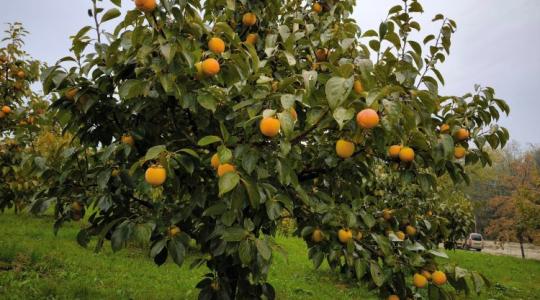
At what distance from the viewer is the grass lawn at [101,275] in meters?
4.77

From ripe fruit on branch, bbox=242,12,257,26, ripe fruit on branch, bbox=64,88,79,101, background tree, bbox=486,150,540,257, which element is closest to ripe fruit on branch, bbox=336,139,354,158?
ripe fruit on branch, bbox=242,12,257,26

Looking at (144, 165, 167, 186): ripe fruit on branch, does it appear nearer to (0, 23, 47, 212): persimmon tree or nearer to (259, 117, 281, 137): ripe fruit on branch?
(259, 117, 281, 137): ripe fruit on branch

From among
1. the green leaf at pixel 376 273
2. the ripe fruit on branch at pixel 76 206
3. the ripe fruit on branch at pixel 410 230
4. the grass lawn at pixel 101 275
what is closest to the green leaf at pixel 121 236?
the ripe fruit on branch at pixel 76 206

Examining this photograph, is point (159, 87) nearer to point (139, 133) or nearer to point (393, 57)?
point (139, 133)

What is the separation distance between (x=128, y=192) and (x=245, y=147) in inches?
39.5

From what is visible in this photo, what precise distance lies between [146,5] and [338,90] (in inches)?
36.8

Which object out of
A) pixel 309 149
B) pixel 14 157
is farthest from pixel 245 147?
pixel 14 157

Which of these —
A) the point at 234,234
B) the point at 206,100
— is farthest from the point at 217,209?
the point at 206,100

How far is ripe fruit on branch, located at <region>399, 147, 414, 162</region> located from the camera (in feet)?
6.58

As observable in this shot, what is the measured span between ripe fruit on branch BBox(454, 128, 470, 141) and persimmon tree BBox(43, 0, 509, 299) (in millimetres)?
52

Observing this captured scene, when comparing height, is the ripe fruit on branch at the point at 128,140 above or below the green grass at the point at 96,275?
above

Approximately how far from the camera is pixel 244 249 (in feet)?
5.79

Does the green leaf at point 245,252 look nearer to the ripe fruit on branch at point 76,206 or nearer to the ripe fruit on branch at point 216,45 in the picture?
the ripe fruit on branch at point 216,45

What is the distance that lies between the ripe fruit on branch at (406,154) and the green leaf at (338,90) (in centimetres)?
68
